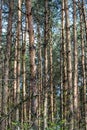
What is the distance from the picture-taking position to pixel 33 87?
3.75m

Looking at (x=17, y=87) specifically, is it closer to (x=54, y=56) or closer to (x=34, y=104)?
(x=34, y=104)

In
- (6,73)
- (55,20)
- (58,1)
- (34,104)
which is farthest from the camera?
(55,20)

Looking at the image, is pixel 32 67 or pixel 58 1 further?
pixel 58 1

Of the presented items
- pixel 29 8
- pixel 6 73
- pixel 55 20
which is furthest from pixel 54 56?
pixel 29 8

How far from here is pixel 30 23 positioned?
4078 millimetres

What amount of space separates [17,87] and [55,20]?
6729 millimetres

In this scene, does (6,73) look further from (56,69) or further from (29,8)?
(56,69)

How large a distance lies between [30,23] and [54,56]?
763 inches

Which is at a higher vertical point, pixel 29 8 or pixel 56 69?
pixel 29 8

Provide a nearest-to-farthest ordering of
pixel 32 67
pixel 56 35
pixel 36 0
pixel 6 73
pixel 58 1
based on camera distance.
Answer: pixel 32 67
pixel 6 73
pixel 58 1
pixel 36 0
pixel 56 35

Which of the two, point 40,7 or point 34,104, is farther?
point 40,7

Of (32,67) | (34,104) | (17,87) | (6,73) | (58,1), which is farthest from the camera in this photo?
(58,1)

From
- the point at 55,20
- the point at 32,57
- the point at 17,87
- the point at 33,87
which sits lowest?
the point at 17,87

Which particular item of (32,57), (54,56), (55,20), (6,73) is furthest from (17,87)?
(54,56)
